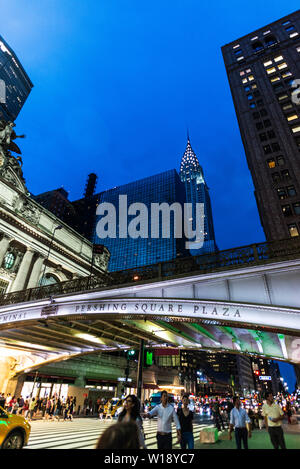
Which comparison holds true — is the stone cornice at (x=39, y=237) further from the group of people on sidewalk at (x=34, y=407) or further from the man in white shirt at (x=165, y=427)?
the man in white shirt at (x=165, y=427)

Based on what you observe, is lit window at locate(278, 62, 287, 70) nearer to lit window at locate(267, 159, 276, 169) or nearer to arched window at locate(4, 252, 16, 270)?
lit window at locate(267, 159, 276, 169)

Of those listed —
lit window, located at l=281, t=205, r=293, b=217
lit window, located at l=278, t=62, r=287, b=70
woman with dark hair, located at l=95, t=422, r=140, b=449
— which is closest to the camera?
woman with dark hair, located at l=95, t=422, r=140, b=449

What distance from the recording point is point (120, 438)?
7.32ft

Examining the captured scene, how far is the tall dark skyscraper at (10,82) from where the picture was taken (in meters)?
82.6

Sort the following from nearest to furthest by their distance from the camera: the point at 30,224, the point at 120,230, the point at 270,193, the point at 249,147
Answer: the point at 30,224 < the point at 270,193 < the point at 249,147 < the point at 120,230

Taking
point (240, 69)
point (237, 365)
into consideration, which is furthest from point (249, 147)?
point (237, 365)

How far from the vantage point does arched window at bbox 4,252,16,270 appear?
32.0 m

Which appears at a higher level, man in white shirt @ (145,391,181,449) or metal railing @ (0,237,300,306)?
metal railing @ (0,237,300,306)

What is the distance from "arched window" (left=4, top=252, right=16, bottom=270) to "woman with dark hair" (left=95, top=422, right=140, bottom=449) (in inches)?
1354

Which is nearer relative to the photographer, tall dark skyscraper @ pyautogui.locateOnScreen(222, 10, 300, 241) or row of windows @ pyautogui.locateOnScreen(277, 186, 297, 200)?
row of windows @ pyautogui.locateOnScreen(277, 186, 297, 200)

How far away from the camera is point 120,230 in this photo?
107 m

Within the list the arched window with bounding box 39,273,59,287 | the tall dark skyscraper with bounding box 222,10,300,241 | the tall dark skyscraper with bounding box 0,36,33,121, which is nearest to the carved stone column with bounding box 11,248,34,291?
the arched window with bounding box 39,273,59,287

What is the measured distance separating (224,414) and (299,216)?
2741 centimetres

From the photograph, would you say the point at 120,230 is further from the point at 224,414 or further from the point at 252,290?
the point at 252,290
